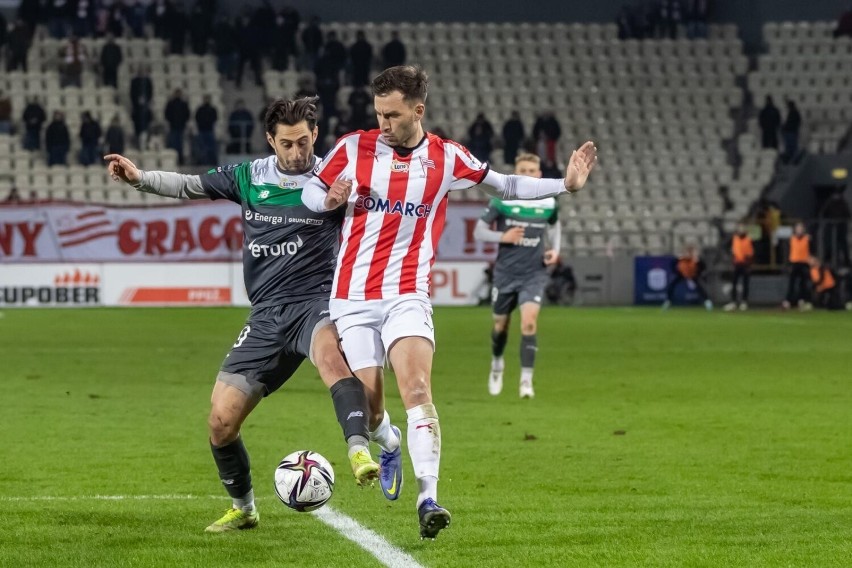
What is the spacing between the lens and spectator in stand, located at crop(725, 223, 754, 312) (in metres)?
32.3

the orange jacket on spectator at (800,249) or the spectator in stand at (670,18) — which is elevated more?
the spectator in stand at (670,18)

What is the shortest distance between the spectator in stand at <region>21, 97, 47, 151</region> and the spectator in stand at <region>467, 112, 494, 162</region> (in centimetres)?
1005

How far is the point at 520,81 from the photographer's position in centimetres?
3956

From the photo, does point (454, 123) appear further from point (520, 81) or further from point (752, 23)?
point (752, 23)

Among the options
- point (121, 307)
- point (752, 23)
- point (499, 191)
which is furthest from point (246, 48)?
point (499, 191)

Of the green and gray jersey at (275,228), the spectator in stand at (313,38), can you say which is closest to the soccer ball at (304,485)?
the green and gray jersey at (275,228)

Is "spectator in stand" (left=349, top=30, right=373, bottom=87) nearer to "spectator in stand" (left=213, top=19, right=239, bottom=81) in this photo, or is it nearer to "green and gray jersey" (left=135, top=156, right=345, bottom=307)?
"spectator in stand" (left=213, top=19, right=239, bottom=81)

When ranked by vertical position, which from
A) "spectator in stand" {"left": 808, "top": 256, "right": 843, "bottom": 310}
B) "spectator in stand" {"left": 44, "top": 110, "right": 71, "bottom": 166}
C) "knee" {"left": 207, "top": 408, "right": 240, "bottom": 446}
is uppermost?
"spectator in stand" {"left": 44, "top": 110, "right": 71, "bottom": 166}

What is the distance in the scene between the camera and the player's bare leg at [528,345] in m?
13.8

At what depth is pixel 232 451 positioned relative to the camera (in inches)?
274

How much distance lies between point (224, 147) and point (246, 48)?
10.6 feet

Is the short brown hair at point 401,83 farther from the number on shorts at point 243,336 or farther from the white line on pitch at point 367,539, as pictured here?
the white line on pitch at point 367,539

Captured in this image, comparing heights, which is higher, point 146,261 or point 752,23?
point 752,23

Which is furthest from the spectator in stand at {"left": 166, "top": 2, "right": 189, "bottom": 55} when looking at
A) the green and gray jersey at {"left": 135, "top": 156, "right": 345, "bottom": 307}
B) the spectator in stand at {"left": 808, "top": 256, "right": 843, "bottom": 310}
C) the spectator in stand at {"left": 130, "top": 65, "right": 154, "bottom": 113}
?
the green and gray jersey at {"left": 135, "top": 156, "right": 345, "bottom": 307}
